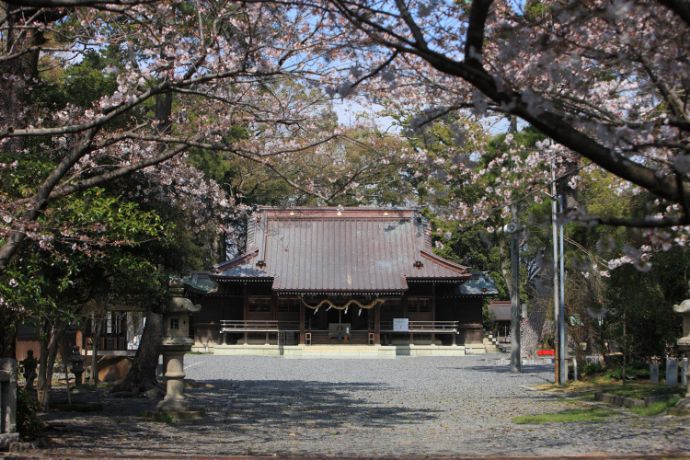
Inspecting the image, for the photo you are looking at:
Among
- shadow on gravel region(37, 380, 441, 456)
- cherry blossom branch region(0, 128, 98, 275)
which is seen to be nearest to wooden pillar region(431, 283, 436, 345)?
shadow on gravel region(37, 380, 441, 456)

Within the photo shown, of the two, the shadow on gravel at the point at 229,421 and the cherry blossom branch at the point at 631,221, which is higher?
the cherry blossom branch at the point at 631,221

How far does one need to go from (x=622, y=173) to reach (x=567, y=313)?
1679cm

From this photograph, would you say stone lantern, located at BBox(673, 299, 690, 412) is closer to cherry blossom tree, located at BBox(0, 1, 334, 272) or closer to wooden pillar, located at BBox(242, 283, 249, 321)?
cherry blossom tree, located at BBox(0, 1, 334, 272)

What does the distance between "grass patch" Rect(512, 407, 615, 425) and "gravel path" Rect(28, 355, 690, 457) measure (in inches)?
11.7

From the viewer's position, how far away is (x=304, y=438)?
1139 centimetres

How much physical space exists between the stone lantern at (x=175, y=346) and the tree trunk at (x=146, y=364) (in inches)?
168

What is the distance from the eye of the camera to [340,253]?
44.2 metres

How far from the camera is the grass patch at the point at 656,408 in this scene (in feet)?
44.6

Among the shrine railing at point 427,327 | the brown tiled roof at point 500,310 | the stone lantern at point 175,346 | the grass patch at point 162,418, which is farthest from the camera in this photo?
the brown tiled roof at point 500,310

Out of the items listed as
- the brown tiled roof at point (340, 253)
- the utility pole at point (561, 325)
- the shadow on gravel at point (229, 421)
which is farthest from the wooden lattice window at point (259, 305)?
the utility pole at point (561, 325)

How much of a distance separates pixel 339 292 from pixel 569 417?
2832 centimetres

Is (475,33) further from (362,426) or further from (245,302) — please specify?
(245,302)

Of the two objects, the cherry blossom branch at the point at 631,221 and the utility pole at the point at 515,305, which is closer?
the cherry blossom branch at the point at 631,221

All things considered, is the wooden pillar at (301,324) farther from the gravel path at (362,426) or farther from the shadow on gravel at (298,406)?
the shadow on gravel at (298,406)
